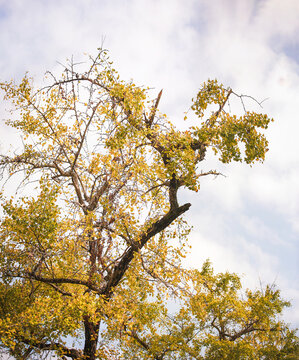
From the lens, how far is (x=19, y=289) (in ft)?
32.6

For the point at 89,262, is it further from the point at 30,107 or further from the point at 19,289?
the point at 30,107

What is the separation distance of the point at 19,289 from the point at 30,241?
6.74ft

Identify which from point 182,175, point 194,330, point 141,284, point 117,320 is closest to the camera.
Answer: point 182,175

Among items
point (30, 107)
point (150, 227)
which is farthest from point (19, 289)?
point (30, 107)

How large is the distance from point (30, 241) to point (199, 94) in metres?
6.23

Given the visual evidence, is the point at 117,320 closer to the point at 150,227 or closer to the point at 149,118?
the point at 150,227

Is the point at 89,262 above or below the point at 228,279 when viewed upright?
below

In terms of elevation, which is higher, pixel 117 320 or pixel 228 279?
pixel 228 279

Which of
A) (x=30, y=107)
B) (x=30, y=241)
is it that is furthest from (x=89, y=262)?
(x=30, y=107)

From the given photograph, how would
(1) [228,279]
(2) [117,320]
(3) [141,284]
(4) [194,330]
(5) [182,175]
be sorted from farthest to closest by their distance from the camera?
(1) [228,279]
(4) [194,330]
(3) [141,284]
(2) [117,320]
(5) [182,175]

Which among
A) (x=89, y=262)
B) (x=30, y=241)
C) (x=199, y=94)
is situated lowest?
(x=30, y=241)

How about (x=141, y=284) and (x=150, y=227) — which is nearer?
(x=150, y=227)

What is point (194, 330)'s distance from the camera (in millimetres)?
14539

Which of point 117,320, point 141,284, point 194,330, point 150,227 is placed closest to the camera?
point 117,320
